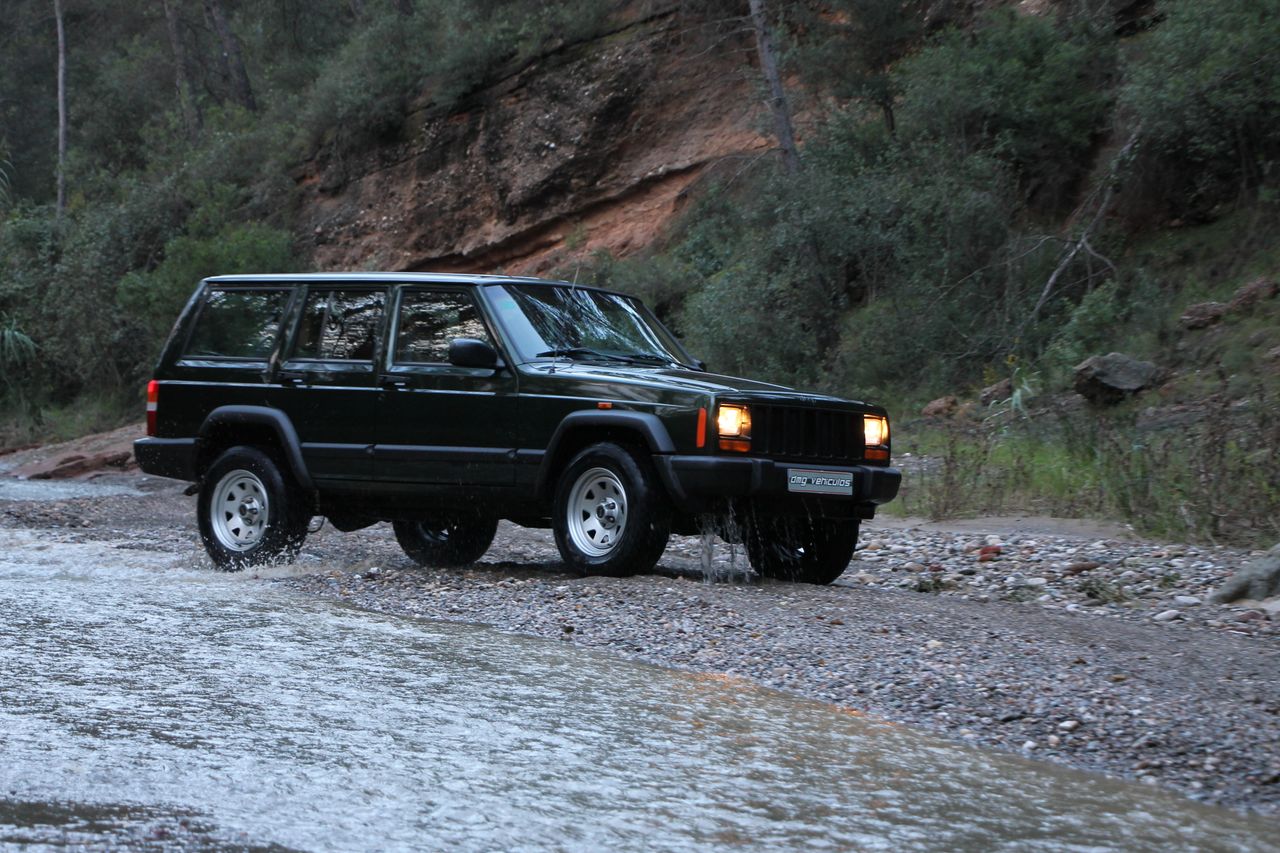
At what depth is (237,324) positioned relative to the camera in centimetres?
991

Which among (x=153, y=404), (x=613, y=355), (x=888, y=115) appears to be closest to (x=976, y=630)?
(x=613, y=355)

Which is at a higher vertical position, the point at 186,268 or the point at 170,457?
the point at 186,268

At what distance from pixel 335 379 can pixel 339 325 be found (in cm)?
39

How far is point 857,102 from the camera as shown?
24.6m

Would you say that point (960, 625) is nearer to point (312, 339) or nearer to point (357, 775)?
point (357, 775)

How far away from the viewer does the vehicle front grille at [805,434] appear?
320 inches

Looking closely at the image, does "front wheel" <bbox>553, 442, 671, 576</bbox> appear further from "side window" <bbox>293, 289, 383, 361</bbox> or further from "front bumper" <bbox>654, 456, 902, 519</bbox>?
"side window" <bbox>293, 289, 383, 361</bbox>

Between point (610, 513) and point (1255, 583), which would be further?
point (610, 513)

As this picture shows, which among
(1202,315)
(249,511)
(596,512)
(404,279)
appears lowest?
(249,511)

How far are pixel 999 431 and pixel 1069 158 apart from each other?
6926mm

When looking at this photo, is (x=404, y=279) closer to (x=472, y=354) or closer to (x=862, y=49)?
(x=472, y=354)

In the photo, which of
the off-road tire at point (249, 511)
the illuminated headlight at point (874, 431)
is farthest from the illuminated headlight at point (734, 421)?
the off-road tire at point (249, 511)

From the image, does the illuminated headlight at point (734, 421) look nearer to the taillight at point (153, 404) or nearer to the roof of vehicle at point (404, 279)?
the roof of vehicle at point (404, 279)

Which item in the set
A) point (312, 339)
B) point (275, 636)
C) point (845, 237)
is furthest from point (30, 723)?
point (845, 237)
